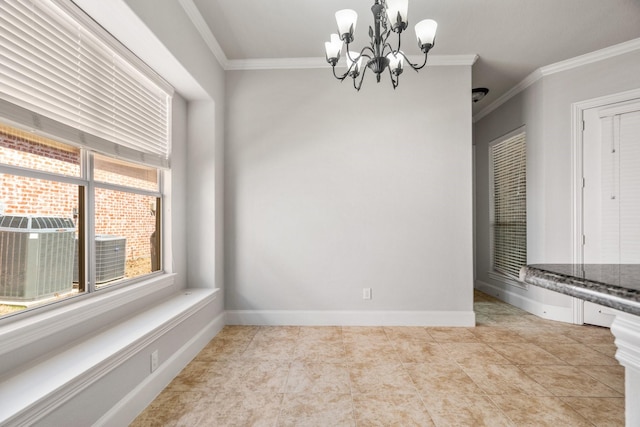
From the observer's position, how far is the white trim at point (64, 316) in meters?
1.35

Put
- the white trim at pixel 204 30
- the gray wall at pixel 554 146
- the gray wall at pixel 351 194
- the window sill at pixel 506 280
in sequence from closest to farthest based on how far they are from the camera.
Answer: the white trim at pixel 204 30 → the gray wall at pixel 554 146 → the gray wall at pixel 351 194 → the window sill at pixel 506 280

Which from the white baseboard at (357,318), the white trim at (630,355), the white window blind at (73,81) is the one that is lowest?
the white baseboard at (357,318)

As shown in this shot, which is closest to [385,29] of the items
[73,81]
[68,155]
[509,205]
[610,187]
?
[73,81]

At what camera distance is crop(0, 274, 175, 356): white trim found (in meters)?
1.35

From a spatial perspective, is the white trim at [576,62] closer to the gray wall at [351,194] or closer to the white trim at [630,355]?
the gray wall at [351,194]

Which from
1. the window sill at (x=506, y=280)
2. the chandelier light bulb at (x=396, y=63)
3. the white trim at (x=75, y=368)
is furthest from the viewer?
the window sill at (x=506, y=280)

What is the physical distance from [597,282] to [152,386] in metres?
2.34

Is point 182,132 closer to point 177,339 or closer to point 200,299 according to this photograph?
point 200,299

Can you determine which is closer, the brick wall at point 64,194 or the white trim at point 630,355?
the white trim at point 630,355

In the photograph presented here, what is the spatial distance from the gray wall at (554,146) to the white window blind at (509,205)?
16cm

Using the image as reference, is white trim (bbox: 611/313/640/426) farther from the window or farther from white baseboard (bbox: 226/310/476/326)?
white baseboard (bbox: 226/310/476/326)

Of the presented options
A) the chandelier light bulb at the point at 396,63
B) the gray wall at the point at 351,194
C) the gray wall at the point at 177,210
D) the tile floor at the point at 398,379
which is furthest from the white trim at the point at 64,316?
the chandelier light bulb at the point at 396,63

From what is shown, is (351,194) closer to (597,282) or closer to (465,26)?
(465,26)

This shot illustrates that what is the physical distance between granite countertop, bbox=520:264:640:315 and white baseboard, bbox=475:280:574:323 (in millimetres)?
3106
